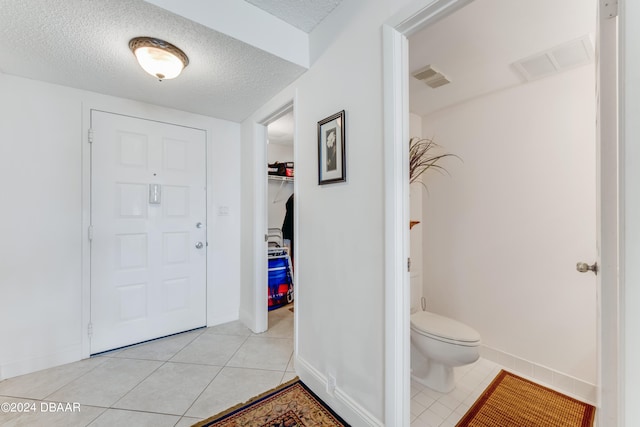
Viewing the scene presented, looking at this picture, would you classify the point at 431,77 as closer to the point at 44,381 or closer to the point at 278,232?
the point at 278,232

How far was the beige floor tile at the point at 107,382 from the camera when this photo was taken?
162 cm

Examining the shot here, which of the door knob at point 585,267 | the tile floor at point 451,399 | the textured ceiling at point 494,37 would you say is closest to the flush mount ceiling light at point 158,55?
the textured ceiling at point 494,37

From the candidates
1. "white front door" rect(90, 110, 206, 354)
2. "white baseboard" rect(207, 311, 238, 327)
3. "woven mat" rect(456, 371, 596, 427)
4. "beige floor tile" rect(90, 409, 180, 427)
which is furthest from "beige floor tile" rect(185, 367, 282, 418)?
"woven mat" rect(456, 371, 596, 427)

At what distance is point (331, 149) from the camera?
5.13ft

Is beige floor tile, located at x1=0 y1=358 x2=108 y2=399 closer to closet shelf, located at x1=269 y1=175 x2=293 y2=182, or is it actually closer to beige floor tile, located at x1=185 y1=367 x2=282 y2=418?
beige floor tile, located at x1=185 y1=367 x2=282 y2=418

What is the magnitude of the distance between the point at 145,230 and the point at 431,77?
273 centimetres

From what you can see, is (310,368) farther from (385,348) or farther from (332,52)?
(332,52)

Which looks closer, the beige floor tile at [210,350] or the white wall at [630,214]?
the white wall at [630,214]

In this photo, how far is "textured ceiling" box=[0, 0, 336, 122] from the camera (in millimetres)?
1319

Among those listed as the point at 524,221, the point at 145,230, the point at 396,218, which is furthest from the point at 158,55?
the point at 524,221

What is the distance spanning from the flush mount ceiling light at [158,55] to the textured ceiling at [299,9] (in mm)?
548

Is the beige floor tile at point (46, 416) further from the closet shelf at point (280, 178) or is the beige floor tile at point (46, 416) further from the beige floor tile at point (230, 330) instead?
the closet shelf at point (280, 178)

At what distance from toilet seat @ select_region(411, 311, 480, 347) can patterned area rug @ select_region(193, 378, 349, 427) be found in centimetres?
75

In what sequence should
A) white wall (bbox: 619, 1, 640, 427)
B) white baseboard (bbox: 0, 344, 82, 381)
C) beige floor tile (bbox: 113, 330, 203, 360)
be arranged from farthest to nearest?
1. beige floor tile (bbox: 113, 330, 203, 360)
2. white baseboard (bbox: 0, 344, 82, 381)
3. white wall (bbox: 619, 1, 640, 427)
